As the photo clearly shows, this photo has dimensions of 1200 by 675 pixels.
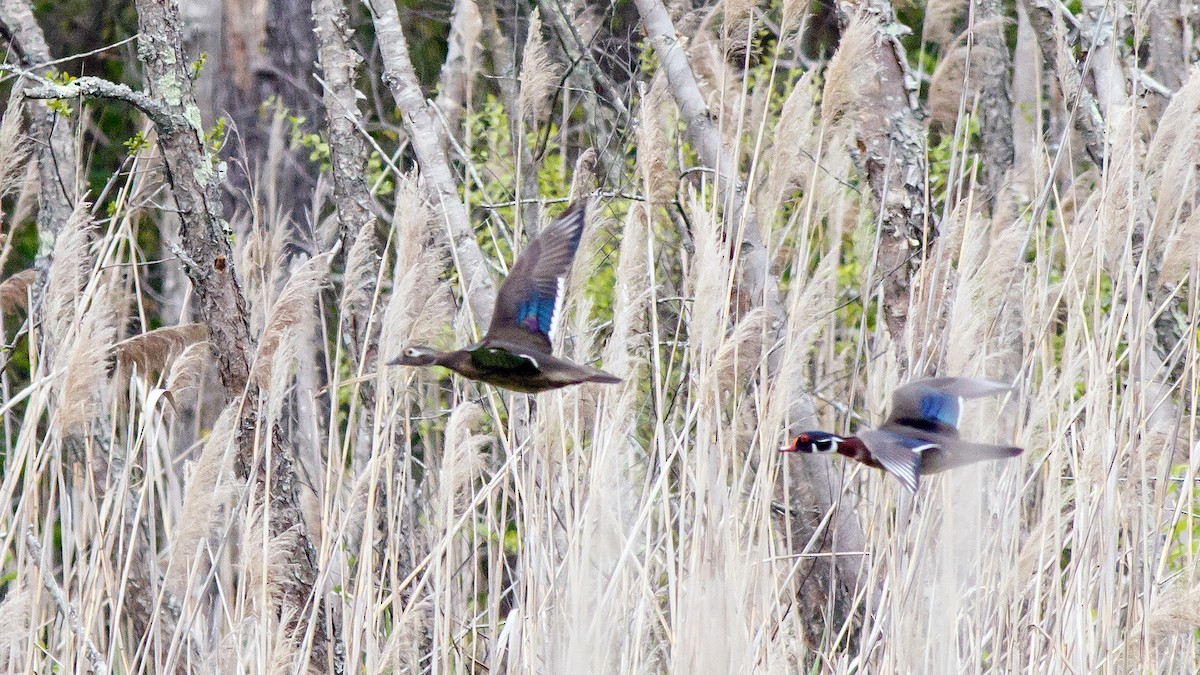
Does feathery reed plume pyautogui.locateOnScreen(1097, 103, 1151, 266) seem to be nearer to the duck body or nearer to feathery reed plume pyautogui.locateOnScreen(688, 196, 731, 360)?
feathery reed plume pyautogui.locateOnScreen(688, 196, 731, 360)

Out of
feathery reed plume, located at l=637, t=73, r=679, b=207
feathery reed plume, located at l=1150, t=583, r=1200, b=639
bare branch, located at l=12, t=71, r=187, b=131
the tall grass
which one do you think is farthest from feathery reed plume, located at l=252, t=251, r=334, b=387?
feathery reed plume, located at l=1150, t=583, r=1200, b=639

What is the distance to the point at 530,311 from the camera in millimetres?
2865

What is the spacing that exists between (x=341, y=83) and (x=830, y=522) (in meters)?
1.95

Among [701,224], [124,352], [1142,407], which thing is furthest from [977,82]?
[124,352]

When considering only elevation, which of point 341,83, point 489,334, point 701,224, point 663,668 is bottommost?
point 663,668

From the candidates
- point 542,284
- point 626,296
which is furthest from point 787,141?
point 542,284

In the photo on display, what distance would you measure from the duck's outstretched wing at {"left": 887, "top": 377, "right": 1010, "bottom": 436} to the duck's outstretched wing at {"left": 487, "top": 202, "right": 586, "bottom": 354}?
2.32 ft

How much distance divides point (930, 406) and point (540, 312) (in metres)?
0.81

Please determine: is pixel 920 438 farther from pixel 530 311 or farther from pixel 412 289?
pixel 412 289

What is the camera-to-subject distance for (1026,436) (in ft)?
10.3

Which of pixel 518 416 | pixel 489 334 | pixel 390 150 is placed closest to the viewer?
pixel 489 334

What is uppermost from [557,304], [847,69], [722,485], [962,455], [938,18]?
[938,18]

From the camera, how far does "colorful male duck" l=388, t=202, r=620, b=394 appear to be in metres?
2.65

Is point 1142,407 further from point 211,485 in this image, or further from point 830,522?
point 211,485
